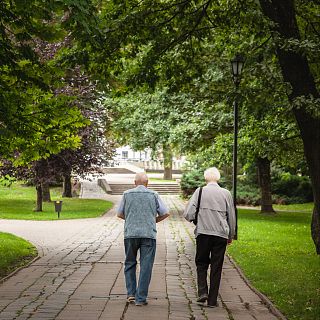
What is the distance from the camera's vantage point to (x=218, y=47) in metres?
16.5

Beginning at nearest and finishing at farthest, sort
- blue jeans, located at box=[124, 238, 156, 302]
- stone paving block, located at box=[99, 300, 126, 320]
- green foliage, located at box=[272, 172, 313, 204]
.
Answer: stone paving block, located at box=[99, 300, 126, 320]
blue jeans, located at box=[124, 238, 156, 302]
green foliage, located at box=[272, 172, 313, 204]

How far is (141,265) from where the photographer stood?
27.3 feet

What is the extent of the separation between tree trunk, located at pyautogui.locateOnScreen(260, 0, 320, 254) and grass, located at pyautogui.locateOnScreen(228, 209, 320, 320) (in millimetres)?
1803

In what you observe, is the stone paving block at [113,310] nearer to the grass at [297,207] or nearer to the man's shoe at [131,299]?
the man's shoe at [131,299]

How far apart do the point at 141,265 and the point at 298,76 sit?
411cm

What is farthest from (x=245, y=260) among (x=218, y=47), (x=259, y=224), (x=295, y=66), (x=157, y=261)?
(x=259, y=224)

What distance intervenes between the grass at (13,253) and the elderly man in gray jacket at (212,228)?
13.8 feet

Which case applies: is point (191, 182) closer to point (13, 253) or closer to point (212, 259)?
point (13, 253)

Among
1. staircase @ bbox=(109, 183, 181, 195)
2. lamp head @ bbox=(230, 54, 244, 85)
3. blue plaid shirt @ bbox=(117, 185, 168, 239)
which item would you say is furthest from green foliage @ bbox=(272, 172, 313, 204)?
blue plaid shirt @ bbox=(117, 185, 168, 239)

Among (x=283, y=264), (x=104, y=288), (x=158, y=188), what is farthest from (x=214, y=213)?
(x=158, y=188)

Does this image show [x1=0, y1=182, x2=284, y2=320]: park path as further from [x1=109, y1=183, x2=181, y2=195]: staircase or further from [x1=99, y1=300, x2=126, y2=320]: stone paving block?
[x1=109, y1=183, x2=181, y2=195]: staircase

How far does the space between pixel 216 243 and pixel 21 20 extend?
4575 mm

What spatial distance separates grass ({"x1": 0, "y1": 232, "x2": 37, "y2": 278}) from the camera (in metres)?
12.1

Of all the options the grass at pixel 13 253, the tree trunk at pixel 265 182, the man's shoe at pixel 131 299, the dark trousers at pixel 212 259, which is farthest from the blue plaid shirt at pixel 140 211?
the tree trunk at pixel 265 182
